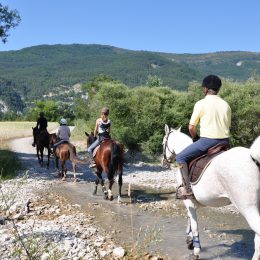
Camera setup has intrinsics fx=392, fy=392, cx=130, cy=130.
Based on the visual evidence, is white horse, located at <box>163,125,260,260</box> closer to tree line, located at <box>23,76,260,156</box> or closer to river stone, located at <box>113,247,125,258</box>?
river stone, located at <box>113,247,125,258</box>

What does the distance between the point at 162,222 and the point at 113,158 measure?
299 centimetres

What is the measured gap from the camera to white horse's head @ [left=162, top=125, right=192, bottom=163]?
849cm

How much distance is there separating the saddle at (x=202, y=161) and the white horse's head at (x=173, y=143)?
4.43 ft

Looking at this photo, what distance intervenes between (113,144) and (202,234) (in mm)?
4664

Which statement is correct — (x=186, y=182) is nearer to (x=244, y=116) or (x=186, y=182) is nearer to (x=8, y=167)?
(x=8, y=167)

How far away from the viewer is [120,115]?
28750 mm

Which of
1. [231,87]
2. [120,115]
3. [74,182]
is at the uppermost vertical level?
[231,87]

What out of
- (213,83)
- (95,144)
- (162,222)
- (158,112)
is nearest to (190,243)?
(162,222)

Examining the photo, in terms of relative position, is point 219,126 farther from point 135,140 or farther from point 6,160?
point 135,140

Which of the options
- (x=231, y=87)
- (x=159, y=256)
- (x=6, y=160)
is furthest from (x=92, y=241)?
(x=231, y=87)

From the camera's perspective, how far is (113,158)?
12.8 m

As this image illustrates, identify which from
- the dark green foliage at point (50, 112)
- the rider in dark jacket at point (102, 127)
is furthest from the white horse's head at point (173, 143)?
the dark green foliage at point (50, 112)

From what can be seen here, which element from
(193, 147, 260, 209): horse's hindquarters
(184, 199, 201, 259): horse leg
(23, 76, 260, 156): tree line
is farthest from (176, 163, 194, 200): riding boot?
(23, 76, 260, 156): tree line

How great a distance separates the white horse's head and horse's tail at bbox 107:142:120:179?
137 inches
